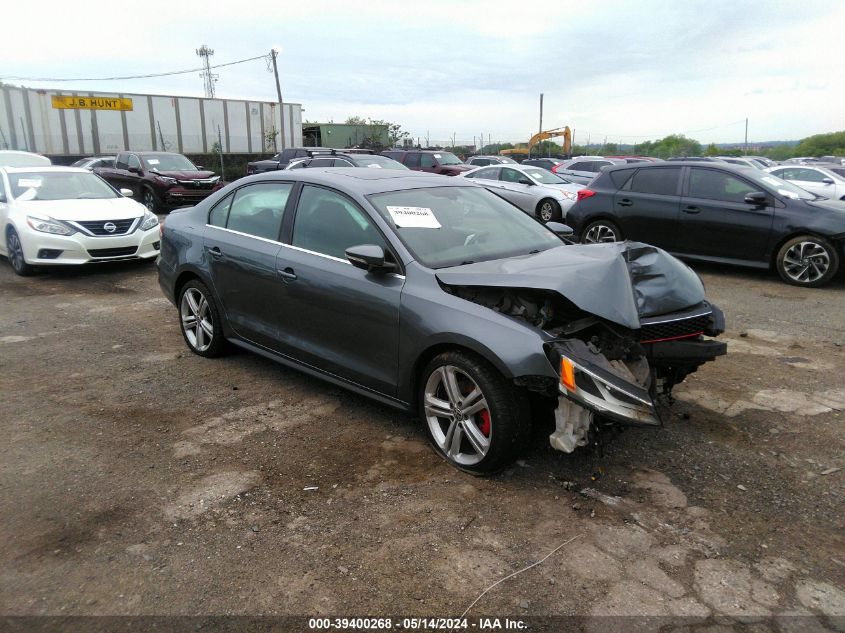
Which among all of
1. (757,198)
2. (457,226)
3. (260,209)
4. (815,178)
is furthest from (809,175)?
(260,209)

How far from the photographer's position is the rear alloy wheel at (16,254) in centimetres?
912

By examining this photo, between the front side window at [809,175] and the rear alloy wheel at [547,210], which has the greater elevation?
the front side window at [809,175]

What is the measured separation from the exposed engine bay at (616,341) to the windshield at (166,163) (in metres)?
15.6

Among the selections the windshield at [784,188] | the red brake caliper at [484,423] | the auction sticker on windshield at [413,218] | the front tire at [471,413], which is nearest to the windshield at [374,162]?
the windshield at [784,188]

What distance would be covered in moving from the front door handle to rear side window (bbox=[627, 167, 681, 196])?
6800 mm

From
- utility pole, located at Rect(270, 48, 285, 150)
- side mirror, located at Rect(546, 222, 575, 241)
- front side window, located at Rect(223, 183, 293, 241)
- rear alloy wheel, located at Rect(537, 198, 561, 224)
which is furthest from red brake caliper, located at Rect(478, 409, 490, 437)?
utility pole, located at Rect(270, 48, 285, 150)

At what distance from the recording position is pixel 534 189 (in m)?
14.8

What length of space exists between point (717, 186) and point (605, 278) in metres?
6.50

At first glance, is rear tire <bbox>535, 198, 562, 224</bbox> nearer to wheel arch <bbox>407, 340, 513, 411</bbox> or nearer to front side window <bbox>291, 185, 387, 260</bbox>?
front side window <bbox>291, 185, 387, 260</bbox>

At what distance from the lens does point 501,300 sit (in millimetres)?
3625

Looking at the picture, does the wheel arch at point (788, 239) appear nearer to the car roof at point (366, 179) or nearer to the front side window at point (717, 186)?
the front side window at point (717, 186)

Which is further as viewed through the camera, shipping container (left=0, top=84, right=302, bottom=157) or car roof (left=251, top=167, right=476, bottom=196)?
shipping container (left=0, top=84, right=302, bottom=157)

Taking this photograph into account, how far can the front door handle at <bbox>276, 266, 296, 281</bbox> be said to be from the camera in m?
4.46

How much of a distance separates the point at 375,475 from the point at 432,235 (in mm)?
1540
